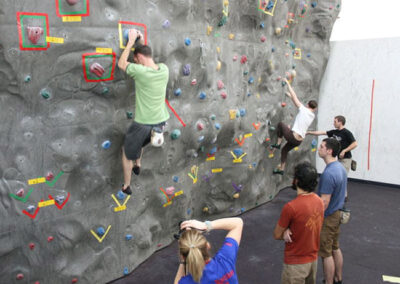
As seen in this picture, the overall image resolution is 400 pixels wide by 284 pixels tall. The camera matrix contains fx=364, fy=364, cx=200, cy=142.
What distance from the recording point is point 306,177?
266 centimetres

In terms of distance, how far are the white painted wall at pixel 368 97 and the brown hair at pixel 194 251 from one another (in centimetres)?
670

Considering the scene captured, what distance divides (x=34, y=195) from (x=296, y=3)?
5.07 metres

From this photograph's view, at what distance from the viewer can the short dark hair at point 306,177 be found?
2.65 metres

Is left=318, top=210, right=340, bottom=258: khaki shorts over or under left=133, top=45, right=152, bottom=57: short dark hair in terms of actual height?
under

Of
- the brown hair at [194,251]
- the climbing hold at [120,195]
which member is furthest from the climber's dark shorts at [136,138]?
the brown hair at [194,251]

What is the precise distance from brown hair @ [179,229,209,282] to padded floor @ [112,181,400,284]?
2.36 metres

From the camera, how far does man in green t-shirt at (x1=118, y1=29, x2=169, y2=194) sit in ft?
10.6

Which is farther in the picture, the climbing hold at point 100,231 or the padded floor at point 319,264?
the padded floor at point 319,264

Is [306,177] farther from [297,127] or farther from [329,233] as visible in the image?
[297,127]

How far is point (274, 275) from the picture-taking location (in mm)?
4098

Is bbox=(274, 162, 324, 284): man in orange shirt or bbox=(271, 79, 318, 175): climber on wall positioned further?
bbox=(271, 79, 318, 175): climber on wall

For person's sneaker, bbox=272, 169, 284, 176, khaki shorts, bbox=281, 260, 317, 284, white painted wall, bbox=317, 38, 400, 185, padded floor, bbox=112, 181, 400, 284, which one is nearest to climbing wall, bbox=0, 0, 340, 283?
padded floor, bbox=112, 181, 400, 284

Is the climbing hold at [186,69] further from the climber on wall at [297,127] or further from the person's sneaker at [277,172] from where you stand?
the person's sneaker at [277,172]

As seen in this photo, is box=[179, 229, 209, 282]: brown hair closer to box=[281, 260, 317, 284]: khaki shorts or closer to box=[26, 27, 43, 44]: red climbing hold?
box=[281, 260, 317, 284]: khaki shorts
